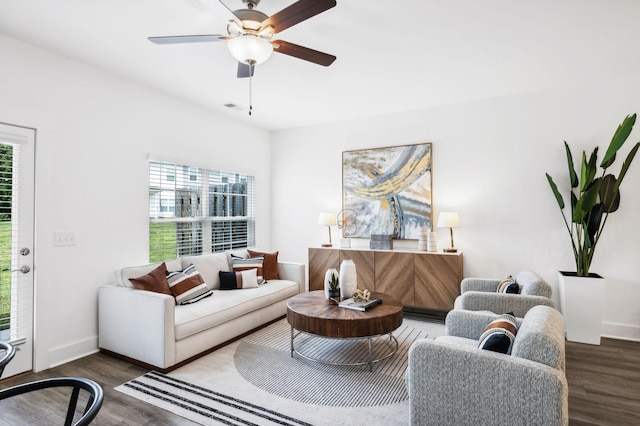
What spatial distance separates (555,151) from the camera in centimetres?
391

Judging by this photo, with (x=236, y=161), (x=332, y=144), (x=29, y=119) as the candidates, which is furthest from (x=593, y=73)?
(x=29, y=119)

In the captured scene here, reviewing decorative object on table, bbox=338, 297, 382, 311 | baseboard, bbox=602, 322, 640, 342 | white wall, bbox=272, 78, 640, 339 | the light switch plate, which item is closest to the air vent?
white wall, bbox=272, 78, 640, 339

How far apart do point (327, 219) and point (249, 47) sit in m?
3.11

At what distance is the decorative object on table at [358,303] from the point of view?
2.96 metres

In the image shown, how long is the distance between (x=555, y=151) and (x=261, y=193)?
13.2 ft

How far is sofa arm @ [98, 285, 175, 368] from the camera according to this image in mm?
2758

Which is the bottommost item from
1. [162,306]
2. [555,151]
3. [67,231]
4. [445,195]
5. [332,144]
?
[162,306]

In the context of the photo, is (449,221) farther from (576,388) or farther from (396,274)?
(576,388)

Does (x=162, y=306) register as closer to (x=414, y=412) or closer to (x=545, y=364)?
(x=414, y=412)

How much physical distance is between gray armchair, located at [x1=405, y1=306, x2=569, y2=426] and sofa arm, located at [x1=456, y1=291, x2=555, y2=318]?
2.52ft

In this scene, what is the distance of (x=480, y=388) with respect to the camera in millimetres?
1587

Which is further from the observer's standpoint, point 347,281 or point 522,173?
point 522,173

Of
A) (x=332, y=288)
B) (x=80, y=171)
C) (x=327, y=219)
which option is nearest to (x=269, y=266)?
(x=327, y=219)

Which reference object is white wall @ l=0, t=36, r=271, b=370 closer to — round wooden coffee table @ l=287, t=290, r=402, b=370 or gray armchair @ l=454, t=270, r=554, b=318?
round wooden coffee table @ l=287, t=290, r=402, b=370
